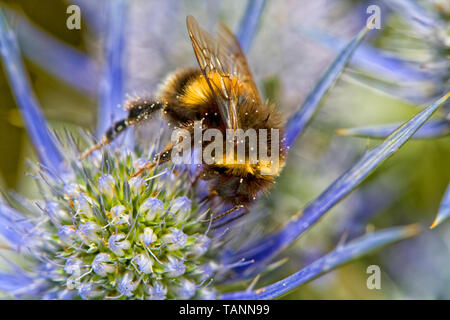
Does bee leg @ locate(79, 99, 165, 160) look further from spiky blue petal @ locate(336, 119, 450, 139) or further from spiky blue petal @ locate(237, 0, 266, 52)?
spiky blue petal @ locate(336, 119, 450, 139)

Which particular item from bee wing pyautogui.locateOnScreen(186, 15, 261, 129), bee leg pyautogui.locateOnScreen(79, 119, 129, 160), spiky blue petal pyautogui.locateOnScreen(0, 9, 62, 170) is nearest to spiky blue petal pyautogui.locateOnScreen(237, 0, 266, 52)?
bee wing pyautogui.locateOnScreen(186, 15, 261, 129)

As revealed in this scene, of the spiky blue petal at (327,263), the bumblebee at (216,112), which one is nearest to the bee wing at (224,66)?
the bumblebee at (216,112)

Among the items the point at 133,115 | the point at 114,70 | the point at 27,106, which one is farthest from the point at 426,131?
the point at 27,106

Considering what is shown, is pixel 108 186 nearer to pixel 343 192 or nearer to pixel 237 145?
pixel 237 145

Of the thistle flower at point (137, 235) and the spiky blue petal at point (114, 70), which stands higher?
the spiky blue petal at point (114, 70)

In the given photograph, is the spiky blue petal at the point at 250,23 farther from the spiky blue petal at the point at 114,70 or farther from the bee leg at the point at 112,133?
the bee leg at the point at 112,133

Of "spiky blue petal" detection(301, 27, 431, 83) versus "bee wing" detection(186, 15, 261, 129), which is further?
"spiky blue petal" detection(301, 27, 431, 83)
